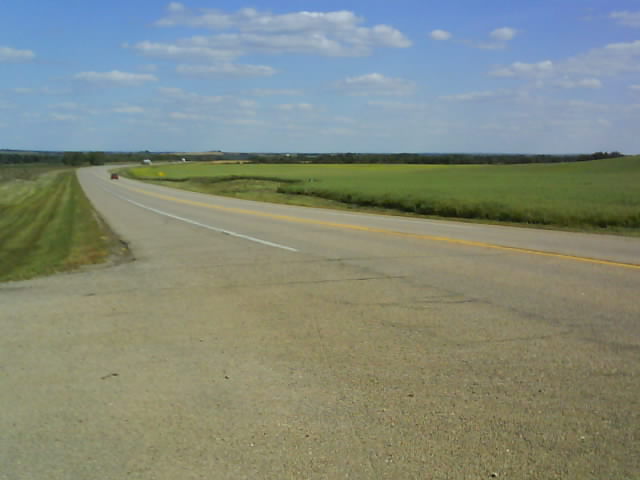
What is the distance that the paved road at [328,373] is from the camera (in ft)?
12.8

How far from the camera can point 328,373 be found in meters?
5.39

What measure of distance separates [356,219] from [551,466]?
699 inches

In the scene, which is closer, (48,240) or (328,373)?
(328,373)

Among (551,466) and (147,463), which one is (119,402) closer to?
(147,463)

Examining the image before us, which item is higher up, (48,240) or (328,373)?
(328,373)

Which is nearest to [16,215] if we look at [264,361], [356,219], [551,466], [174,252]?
[356,219]

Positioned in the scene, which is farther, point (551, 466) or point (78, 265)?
point (78, 265)

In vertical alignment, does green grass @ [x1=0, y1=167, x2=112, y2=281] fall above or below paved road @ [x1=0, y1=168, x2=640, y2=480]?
below

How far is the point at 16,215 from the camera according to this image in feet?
105

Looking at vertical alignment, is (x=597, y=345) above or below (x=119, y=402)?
above

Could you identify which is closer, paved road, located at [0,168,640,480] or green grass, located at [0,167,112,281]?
paved road, located at [0,168,640,480]

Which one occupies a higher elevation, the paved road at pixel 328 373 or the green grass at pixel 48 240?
the paved road at pixel 328 373

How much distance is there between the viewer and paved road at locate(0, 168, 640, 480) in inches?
154

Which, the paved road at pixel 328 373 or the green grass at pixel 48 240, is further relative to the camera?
the green grass at pixel 48 240
